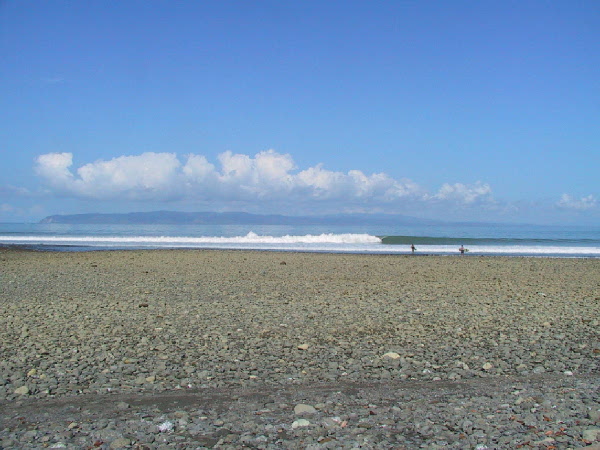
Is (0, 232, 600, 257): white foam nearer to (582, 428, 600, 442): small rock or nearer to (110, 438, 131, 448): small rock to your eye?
(582, 428, 600, 442): small rock

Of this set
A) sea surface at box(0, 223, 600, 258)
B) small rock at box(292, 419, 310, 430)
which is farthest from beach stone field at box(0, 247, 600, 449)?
sea surface at box(0, 223, 600, 258)

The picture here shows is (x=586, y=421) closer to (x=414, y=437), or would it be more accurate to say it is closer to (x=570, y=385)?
(x=570, y=385)

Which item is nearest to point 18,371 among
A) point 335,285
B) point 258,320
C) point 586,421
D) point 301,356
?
point 301,356

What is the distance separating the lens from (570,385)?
5902 millimetres

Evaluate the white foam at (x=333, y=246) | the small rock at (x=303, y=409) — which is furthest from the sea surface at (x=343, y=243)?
Result: the small rock at (x=303, y=409)

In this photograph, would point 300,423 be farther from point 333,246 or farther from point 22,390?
point 333,246

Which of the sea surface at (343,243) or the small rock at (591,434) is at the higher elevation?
the sea surface at (343,243)

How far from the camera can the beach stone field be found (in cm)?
461

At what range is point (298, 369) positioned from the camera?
21.5 feet

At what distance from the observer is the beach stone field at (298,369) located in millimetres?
4609

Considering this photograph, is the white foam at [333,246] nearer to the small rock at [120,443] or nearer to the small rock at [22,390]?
the small rock at [22,390]

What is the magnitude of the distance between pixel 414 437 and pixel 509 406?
130 centimetres

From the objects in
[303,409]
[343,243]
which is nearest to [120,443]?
[303,409]

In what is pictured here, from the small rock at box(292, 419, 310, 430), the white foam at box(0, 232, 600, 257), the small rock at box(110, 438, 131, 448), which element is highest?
the white foam at box(0, 232, 600, 257)
